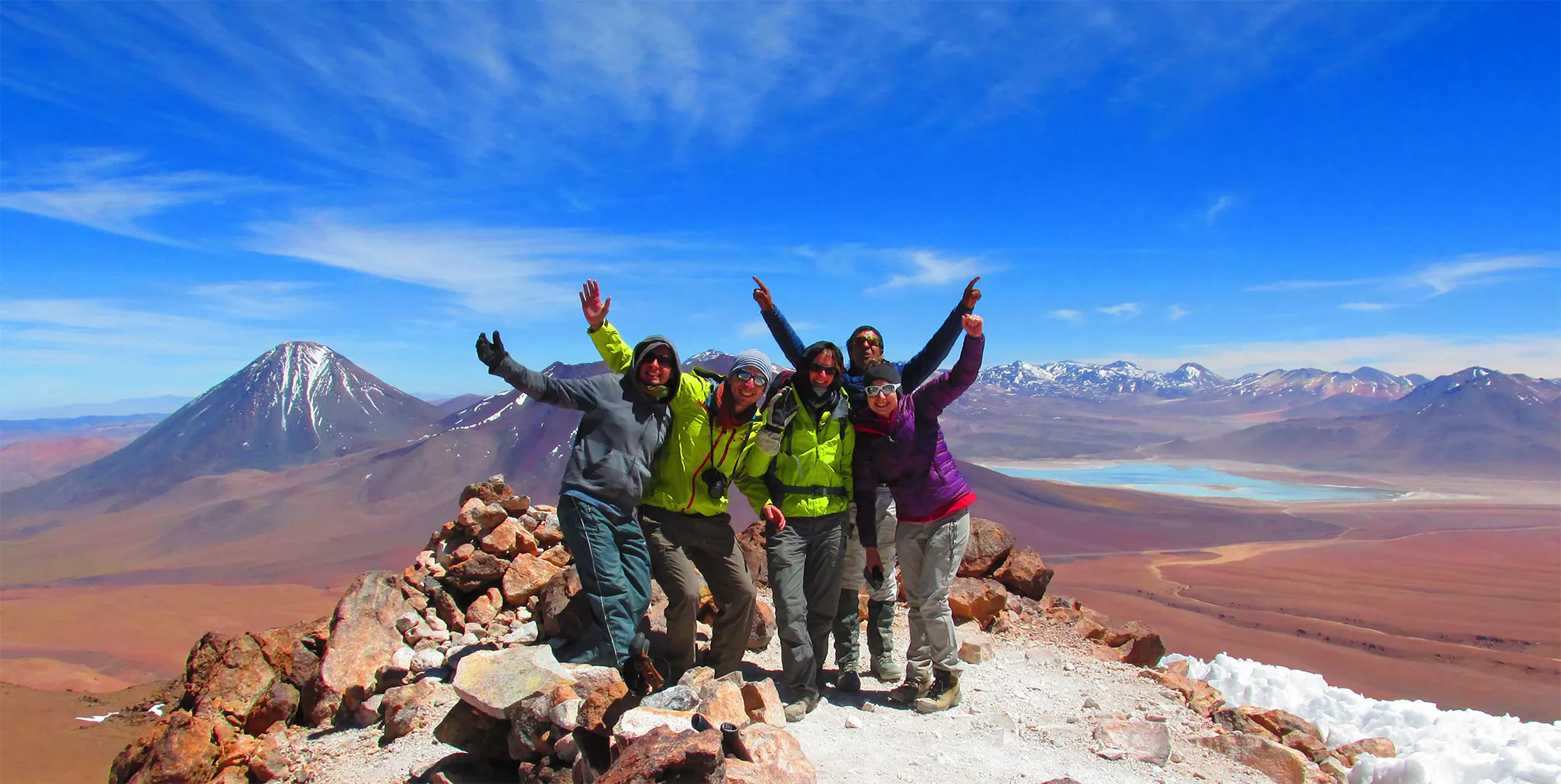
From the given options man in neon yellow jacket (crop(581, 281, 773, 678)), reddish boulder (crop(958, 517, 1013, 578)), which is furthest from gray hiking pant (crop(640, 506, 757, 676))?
reddish boulder (crop(958, 517, 1013, 578))

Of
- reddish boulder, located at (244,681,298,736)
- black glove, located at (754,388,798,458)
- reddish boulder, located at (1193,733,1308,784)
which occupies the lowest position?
reddish boulder, located at (1193,733,1308,784)

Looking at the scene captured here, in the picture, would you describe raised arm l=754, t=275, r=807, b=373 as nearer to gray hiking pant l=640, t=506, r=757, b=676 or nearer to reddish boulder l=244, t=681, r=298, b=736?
gray hiking pant l=640, t=506, r=757, b=676

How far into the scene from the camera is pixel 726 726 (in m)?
3.33

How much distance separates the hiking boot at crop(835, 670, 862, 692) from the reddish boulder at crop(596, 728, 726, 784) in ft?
6.46

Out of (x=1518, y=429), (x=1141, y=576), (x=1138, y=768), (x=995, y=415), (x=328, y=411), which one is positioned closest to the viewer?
(x=1138, y=768)

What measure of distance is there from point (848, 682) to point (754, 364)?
7.07 feet

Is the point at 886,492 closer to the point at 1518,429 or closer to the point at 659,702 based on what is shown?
the point at 659,702

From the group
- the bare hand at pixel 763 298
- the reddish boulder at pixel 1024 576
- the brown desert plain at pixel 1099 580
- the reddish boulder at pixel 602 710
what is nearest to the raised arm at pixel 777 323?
the bare hand at pixel 763 298

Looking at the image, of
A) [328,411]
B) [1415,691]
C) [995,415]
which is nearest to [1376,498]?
[1415,691]

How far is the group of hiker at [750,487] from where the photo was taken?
440 centimetres

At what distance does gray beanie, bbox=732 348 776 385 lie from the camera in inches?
171

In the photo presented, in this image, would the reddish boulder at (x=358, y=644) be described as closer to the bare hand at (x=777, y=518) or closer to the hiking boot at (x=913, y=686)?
the bare hand at (x=777, y=518)

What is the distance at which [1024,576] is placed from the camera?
8688 mm

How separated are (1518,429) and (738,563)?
169443 mm
